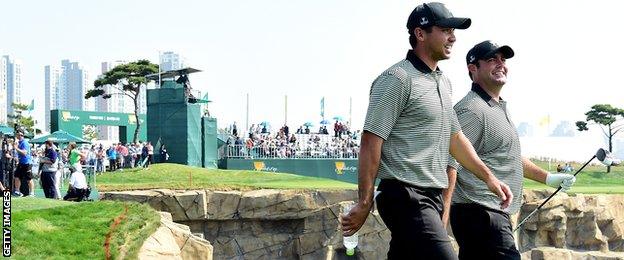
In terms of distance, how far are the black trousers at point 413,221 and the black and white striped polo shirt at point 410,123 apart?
0.06 metres

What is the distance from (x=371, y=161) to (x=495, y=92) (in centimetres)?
212

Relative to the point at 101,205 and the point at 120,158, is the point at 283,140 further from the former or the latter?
the point at 101,205

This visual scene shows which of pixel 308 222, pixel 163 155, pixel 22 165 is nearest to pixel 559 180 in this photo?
pixel 22 165

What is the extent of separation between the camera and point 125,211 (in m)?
12.8

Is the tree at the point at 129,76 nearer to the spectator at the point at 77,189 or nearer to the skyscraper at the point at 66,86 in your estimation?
the spectator at the point at 77,189

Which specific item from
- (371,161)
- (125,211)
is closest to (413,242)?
(371,161)

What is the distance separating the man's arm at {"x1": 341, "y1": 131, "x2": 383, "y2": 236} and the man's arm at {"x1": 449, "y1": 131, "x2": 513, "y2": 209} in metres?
0.78

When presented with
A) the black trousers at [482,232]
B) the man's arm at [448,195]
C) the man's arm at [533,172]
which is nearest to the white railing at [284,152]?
the man's arm at [533,172]

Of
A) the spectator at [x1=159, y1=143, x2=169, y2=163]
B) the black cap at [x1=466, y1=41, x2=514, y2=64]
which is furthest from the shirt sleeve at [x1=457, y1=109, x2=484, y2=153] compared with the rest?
the spectator at [x1=159, y1=143, x2=169, y2=163]

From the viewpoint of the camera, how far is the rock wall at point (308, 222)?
25109 mm

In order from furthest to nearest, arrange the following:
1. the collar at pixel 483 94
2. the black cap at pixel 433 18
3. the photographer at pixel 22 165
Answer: the photographer at pixel 22 165, the collar at pixel 483 94, the black cap at pixel 433 18

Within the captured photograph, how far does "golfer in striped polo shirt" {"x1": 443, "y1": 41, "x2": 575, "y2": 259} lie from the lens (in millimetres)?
5758

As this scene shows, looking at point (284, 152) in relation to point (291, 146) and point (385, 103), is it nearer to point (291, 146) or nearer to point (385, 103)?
point (291, 146)

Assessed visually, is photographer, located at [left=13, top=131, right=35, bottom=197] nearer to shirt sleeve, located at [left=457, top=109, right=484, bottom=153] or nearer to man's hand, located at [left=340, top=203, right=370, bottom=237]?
shirt sleeve, located at [left=457, top=109, right=484, bottom=153]
